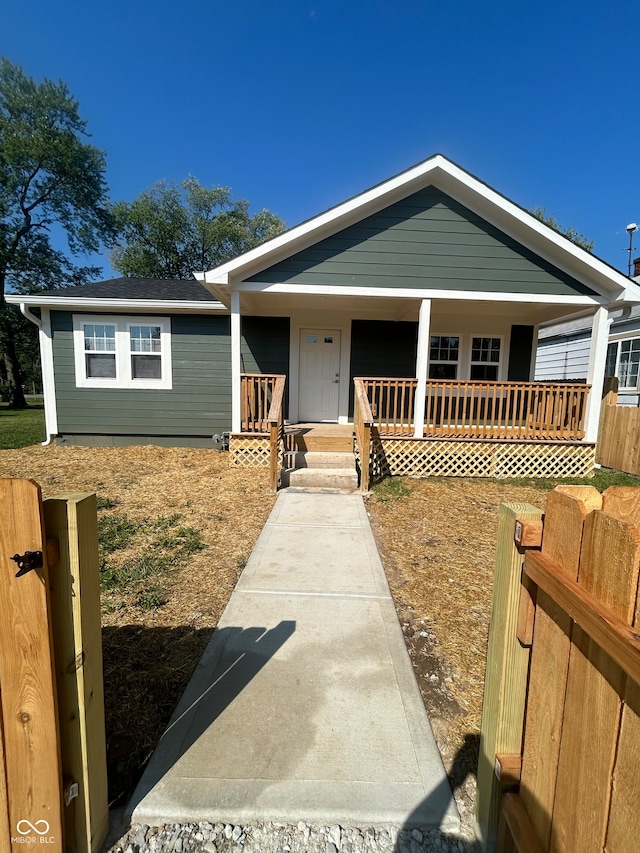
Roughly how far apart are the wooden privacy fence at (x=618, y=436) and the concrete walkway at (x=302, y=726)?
24.9ft

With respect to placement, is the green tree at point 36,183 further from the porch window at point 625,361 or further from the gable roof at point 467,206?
the porch window at point 625,361

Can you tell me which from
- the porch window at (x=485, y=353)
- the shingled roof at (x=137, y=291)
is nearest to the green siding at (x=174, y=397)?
the shingled roof at (x=137, y=291)

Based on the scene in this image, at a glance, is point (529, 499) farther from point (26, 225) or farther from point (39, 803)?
point (26, 225)

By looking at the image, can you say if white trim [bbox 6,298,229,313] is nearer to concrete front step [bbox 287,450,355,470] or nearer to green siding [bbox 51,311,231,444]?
green siding [bbox 51,311,231,444]

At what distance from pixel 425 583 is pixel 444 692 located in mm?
1262

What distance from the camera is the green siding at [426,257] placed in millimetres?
7102

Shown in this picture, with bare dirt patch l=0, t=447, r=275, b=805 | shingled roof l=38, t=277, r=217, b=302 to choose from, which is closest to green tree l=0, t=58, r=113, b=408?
shingled roof l=38, t=277, r=217, b=302

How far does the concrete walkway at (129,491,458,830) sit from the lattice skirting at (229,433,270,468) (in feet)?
13.5

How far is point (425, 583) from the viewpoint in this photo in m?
3.46

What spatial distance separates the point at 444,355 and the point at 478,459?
3286mm

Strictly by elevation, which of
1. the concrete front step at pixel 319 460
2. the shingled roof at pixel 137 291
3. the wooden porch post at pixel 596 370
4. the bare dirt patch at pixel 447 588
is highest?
the shingled roof at pixel 137 291

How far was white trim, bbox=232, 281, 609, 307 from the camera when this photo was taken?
7.06 m

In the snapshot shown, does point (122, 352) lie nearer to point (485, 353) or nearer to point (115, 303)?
Result: point (115, 303)

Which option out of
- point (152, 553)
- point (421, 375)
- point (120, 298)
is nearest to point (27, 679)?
point (152, 553)
